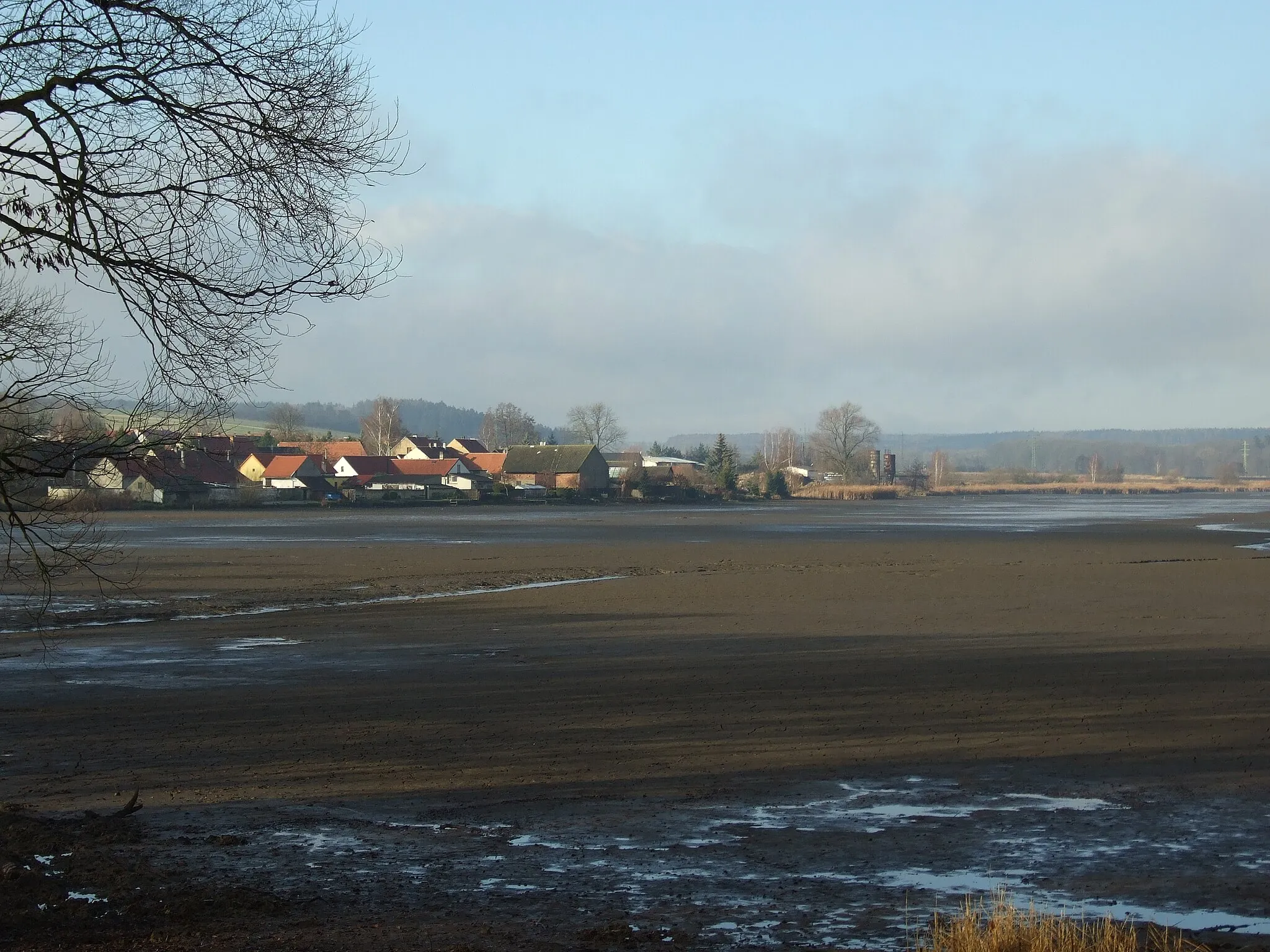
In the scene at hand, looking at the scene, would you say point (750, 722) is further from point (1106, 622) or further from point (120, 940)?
point (1106, 622)

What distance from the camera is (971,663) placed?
19047 mm

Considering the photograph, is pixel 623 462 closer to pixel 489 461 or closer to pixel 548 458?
pixel 489 461

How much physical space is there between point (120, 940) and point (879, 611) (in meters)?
21.1

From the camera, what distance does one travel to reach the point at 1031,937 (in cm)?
630

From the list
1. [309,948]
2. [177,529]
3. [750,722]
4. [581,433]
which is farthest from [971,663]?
[581,433]

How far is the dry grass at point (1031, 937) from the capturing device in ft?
20.5

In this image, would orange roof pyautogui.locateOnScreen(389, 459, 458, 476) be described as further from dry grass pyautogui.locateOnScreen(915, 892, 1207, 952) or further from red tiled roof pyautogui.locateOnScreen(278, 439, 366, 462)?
dry grass pyautogui.locateOnScreen(915, 892, 1207, 952)

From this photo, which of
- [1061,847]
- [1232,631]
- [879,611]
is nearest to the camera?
[1061,847]

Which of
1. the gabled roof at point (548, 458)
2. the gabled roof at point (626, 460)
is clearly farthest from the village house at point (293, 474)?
the gabled roof at point (626, 460)

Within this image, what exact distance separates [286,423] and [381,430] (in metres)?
13.1

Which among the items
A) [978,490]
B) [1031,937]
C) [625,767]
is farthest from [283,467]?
[1031,937]

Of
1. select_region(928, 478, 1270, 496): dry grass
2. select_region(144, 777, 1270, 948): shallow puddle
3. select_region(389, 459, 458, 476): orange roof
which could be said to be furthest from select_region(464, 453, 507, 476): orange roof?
select_region(144, 777, 1270, 948): shallow puddle

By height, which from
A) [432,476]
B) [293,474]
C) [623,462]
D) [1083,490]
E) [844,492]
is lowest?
[1083,490]

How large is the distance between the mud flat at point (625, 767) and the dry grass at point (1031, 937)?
0.58m
